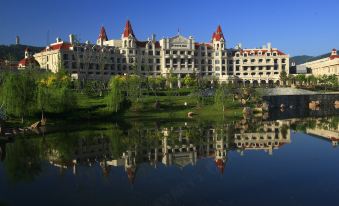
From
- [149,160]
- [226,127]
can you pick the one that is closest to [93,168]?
[149,160]

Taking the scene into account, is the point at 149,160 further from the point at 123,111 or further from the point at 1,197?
the point at 123,111

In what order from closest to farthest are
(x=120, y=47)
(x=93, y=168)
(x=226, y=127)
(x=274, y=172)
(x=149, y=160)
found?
1. (x=274, y=172)
2. (x=93, y=168)
3. (x=149, y=160)
4. (x=226, y=127)
5. (x=120, y=47)

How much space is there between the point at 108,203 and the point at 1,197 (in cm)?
606

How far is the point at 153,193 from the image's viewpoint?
903 inches

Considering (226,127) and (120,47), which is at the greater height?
(120,47)

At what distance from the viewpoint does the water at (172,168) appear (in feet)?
73.2

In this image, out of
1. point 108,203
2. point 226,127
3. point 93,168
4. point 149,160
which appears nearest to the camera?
point 108,203

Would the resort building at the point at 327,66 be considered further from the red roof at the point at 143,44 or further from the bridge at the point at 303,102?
the red roof at the point at 143,44

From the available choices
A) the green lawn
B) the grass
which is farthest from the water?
the green lawn

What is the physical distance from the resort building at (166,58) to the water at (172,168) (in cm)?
6286

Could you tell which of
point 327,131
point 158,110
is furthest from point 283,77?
point 327,131

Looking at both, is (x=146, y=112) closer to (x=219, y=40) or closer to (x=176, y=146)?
(x=176, y=146)

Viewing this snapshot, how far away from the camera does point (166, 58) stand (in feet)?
405

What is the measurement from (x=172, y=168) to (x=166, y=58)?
96.1 metres
